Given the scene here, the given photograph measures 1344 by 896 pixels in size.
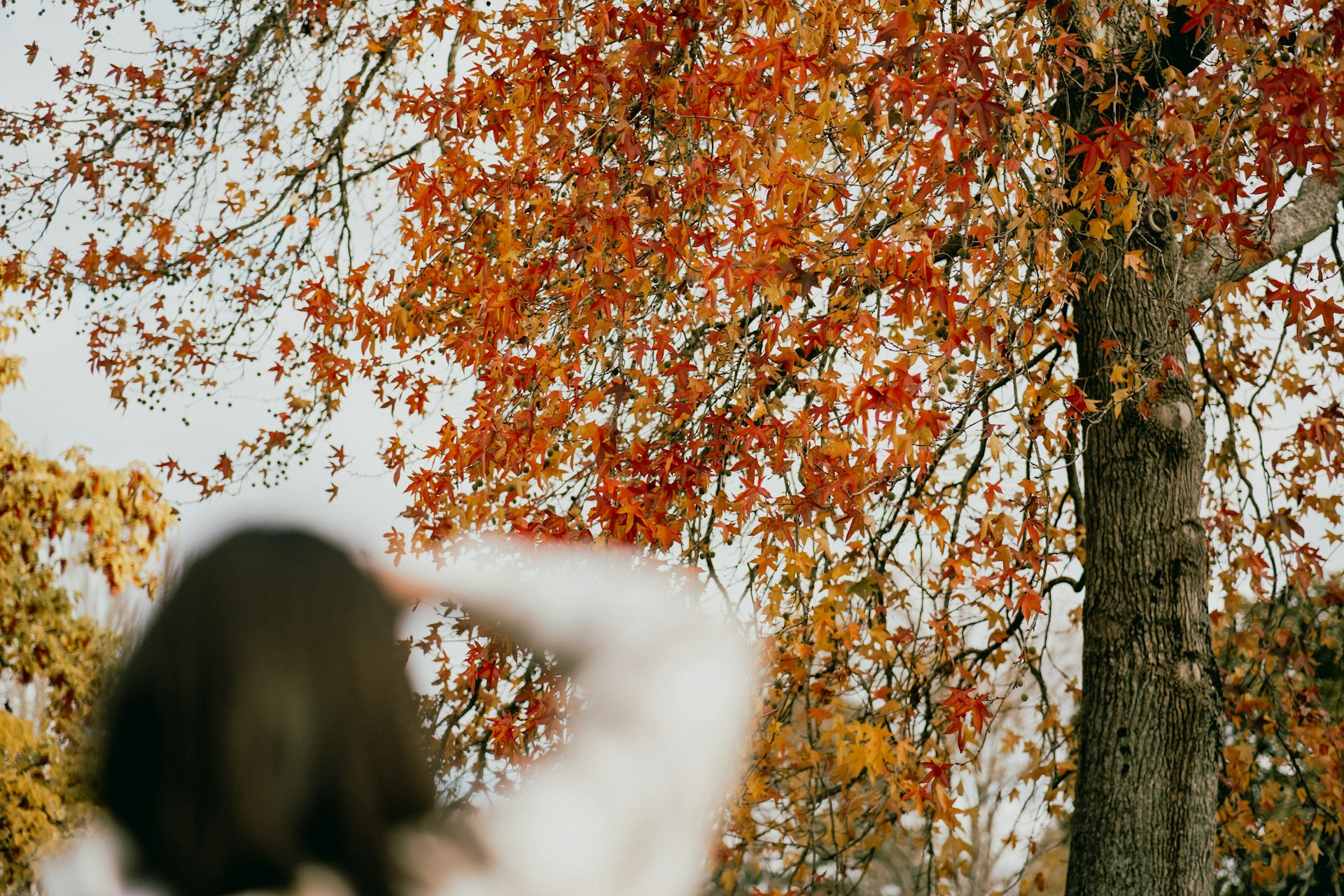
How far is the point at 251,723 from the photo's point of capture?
1071 mm

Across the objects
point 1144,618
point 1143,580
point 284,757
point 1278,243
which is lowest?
point 284,757

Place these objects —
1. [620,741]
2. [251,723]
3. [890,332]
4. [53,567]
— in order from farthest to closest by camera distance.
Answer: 1. [53,567]
2. [890,332]
3. [620,741]
4. [251,723]

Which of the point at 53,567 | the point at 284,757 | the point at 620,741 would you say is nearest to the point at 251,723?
the point at 284,757

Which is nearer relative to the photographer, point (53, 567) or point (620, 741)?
point (620, 741)

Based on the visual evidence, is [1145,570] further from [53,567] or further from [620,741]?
[53,567]

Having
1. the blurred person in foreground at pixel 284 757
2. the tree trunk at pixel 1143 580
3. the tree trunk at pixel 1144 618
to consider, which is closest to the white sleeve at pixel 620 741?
the blurred person in foreground at pixel 284 757

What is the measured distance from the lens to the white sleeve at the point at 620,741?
52.9 inches

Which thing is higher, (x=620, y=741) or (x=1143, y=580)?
(x=1143, y=580)

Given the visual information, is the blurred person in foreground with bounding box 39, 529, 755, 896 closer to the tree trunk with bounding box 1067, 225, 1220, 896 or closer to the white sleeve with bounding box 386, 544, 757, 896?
the white sleeve with bounding box 386, 544, 757, 896

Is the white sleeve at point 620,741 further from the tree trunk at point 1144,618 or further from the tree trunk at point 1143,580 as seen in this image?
the tree trunk at point 1144,618

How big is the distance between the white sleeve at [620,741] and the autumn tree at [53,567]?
23.6 feet

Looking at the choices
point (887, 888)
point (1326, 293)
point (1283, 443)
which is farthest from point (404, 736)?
point (887, 888)

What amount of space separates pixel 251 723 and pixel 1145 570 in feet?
13.9

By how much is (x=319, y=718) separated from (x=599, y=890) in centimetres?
48
